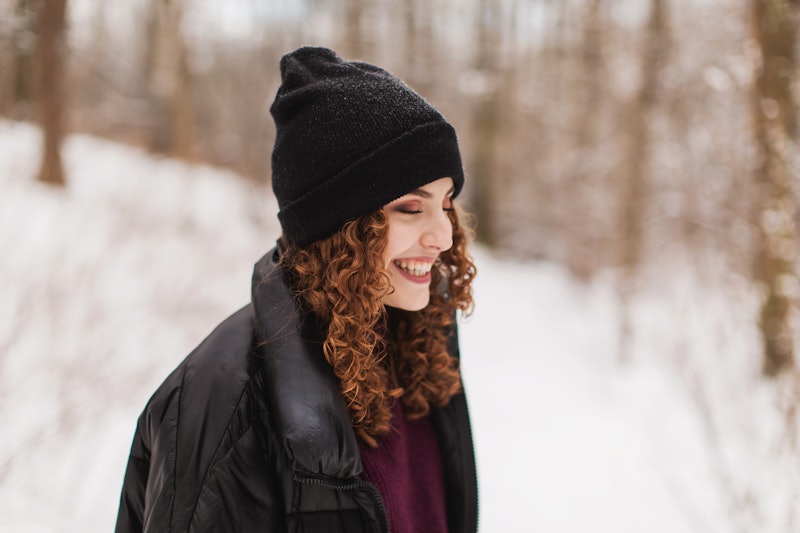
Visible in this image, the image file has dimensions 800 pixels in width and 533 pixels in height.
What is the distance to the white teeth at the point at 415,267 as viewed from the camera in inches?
57.1

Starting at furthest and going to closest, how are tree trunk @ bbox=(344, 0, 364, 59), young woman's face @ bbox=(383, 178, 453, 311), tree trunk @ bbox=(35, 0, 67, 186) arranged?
tree trunk @ bbox=(344, 0, 364, 59), tree trunk @ bbox=(35, 0, 67, 186), young woman's face @ bbox=(383, 178, 453, 311)

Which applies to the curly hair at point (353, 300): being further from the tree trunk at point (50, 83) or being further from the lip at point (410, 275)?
the tree trunk at point (50, 83)

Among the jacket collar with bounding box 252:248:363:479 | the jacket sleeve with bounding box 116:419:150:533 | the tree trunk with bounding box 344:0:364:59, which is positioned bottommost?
the jacket sleeve with bounding box 116:419:150:533

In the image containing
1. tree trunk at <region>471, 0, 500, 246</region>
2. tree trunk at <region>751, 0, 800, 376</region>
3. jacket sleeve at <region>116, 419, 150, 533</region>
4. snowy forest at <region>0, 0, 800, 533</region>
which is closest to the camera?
jacket sleeve at <region>116, 419, 150, 533</region>

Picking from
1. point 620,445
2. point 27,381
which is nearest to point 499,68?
point 620,445

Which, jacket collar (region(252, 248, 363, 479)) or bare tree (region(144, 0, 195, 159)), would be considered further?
bare tree (region(144, 0, 195, 159))

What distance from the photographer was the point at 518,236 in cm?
1324

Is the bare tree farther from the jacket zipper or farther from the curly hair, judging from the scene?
the jacket zipper

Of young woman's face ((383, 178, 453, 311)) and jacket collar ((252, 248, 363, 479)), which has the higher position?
young woman's face ((383, 178, 453, 311))

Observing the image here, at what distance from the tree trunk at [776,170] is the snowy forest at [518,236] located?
0.03 m

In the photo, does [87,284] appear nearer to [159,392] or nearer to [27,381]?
[27,381]

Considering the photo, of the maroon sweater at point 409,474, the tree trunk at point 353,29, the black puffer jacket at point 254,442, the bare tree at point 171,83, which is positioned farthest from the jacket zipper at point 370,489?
the tree trunk at point 353,29

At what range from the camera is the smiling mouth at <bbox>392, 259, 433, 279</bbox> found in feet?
4.75

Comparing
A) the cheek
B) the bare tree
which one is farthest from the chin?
the bare tree
